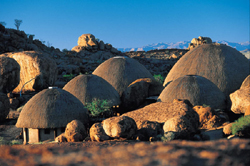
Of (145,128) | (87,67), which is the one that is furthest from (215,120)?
(87,67)

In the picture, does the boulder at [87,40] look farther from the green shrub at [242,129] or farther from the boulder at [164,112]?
the green shrub at [242,129]

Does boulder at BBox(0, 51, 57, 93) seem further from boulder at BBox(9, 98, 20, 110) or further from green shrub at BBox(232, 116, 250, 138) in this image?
green shrub at BBox(232, 116, 250, 138)

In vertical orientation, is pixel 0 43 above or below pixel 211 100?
above

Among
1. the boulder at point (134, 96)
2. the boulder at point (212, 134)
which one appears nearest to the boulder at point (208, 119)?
the boulder at point (212, 134)

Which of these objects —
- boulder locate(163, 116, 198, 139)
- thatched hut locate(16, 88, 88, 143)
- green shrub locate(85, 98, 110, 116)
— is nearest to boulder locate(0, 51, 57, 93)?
green shrub locate(85, 98, 110, 116)

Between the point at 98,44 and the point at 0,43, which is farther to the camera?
the point at 98,44

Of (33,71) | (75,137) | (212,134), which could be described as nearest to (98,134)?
(75,137)

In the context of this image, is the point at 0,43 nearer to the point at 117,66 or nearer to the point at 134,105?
the point at 117,66

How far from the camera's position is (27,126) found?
15.4 meters

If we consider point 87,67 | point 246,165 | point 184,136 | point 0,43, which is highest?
point 0,43

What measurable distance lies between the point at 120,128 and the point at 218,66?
49.8 ft

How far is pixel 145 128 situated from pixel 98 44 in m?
50.0

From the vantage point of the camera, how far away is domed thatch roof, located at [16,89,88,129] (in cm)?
1510

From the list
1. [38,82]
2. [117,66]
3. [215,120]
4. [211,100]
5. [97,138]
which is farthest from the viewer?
[38,82]
